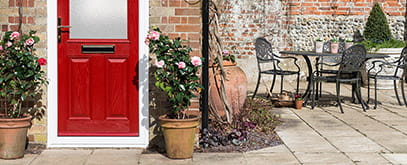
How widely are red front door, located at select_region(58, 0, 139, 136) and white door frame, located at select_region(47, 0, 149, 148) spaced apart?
0.04 metres

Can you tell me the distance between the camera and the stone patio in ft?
18.1

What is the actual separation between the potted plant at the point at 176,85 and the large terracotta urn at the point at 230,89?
4.37 feet

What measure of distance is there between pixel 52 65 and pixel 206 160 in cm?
175

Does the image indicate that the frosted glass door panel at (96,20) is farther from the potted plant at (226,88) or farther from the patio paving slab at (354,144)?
the patio paving slab at (354,144)

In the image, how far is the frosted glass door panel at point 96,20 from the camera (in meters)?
5.89

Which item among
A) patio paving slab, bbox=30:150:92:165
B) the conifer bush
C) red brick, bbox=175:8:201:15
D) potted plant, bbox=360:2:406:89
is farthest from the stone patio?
the conifer bush

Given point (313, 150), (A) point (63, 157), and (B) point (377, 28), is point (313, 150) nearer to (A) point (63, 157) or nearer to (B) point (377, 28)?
(A) point (63, 157)

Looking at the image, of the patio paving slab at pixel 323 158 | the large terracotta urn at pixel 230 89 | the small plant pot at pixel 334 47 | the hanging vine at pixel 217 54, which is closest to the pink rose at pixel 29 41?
the hanging vine at pixel 217 54

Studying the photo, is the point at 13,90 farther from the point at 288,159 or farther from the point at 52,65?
the point at 288,159

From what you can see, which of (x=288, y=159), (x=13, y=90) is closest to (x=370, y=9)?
(x=288, y=159)

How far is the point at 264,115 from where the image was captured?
24.7ft

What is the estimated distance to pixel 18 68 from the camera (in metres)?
5.54

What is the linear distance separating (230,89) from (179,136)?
1.74m

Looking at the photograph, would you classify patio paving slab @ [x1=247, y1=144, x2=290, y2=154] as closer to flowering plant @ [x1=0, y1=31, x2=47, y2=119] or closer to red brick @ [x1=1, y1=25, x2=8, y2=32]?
flowering plant @ [x1=0, y1=31, x2=47, y2=119]
